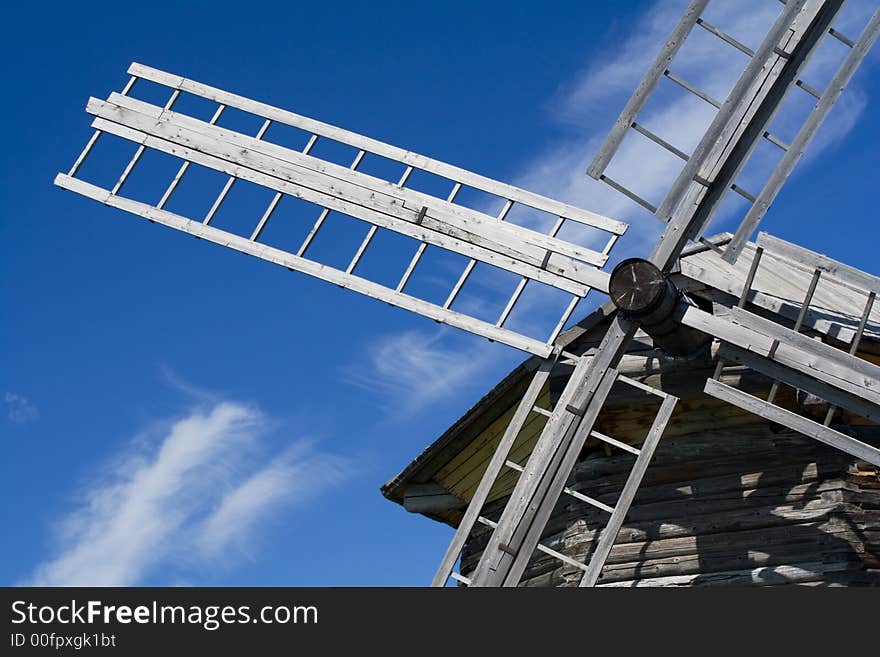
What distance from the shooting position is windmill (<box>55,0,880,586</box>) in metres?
8.59

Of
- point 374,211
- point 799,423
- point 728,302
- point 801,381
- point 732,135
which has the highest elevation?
point 732,135

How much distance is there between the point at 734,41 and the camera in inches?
345

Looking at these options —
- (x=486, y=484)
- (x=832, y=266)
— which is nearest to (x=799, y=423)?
(x=832, y=266)

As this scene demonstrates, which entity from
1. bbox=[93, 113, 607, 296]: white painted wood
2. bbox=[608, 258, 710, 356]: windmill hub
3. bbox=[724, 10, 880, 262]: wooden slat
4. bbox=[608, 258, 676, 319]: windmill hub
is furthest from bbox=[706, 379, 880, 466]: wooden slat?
bbox=[93, 113, 607, 296]: white painted wood

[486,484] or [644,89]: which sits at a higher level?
[644,89]

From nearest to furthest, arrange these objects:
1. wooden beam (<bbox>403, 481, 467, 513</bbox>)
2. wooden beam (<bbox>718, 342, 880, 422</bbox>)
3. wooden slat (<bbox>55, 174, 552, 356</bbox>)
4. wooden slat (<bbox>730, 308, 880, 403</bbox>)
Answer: wooden slat (<bbox>730, 308, 880, 403</bbox>) < wooden beam (<bbox>718, 342, 880, 422</bbox>) < wooden slat (<bbox>55, 174, 552, 356</bbox>) < wooden beam (<bbox>403, 481, 467, 513</bbox>)

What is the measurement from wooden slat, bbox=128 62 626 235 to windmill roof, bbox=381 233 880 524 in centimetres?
76

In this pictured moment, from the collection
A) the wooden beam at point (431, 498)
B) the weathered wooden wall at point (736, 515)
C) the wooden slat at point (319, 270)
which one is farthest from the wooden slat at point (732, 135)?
the wooden beam at point (431, 498)

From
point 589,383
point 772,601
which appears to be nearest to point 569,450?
point 589,383

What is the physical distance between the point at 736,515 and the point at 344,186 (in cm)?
419

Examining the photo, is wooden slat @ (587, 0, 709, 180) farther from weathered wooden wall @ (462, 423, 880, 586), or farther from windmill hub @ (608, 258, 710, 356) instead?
weathered wooden wall @ (462, 423, 880, 586)

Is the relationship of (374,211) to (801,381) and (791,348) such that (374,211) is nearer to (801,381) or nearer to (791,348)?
(791,348)

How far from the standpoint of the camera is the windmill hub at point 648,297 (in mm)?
8766

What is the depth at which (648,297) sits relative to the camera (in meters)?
8.76
